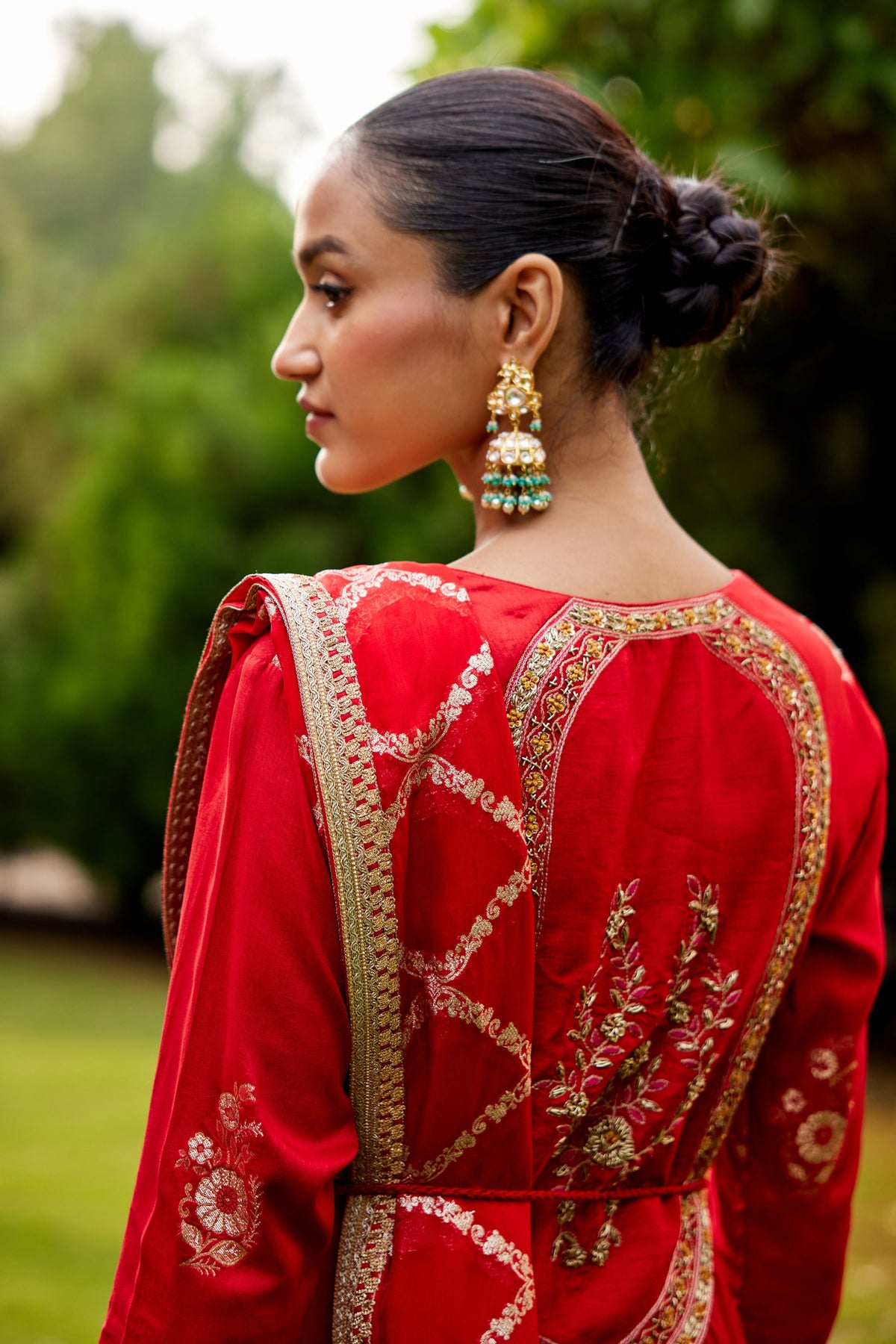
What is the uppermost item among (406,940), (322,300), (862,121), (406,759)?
(862,121)

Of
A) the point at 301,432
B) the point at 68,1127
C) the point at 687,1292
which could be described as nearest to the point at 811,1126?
the point at 687,1292

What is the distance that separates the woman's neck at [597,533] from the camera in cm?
111

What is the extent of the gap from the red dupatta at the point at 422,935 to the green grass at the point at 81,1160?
297 cm

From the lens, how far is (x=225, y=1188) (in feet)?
3.04

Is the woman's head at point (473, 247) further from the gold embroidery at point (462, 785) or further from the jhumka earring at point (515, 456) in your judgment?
the gold embroidery at point (462, 785)

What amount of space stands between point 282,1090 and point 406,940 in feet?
0.45

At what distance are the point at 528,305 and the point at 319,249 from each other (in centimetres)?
18

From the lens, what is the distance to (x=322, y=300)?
117 centimetres

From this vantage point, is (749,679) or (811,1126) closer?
(749,679)

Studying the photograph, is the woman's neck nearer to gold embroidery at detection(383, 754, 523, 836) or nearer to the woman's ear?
the woman's ear

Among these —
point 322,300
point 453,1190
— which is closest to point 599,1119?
point 453,1190

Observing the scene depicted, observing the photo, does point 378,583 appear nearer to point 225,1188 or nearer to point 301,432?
point 225,1188

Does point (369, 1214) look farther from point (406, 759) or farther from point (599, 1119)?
point (406, 759)

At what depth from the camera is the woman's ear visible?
3.68 feet
